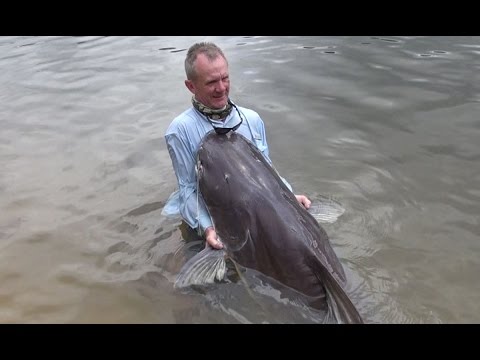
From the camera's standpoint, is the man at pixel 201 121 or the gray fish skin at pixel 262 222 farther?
the man at pixel 201 121

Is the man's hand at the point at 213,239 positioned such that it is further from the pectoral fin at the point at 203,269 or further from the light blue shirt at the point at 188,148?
the light blue shirt at the point at 188,148

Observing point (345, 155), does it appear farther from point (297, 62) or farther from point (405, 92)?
point (297, 62)

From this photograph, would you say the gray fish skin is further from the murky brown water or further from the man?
the murky brown water

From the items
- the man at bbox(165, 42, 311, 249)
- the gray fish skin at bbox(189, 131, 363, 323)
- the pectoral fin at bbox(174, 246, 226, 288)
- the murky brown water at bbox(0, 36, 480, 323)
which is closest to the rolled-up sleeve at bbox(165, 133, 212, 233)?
the man at bbox(165, 42, 311, 249)

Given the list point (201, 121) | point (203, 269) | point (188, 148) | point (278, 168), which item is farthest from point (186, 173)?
point (278, 168)

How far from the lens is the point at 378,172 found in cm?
474

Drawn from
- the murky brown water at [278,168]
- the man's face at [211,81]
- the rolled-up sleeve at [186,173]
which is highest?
the man's face at [211,81]

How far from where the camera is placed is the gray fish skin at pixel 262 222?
2715 mm

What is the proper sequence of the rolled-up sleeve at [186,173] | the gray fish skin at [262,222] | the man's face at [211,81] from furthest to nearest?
1. the rolled-up sleeve at [186,173]
2. the man's face at [211,81]
3. the gray fish skin at [262,222]

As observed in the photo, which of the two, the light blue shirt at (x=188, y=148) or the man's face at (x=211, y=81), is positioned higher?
the man's face at (x=211, y=81)

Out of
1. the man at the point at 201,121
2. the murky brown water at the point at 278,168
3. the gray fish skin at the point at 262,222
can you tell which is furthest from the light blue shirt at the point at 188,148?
the murky brown water at the point at 278,168

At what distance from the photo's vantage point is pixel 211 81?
307cm

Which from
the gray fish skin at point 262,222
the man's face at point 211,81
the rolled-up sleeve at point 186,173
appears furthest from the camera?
the rolled-up sleeve at point 186,173

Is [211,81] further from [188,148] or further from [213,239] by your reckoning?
[213,239]
